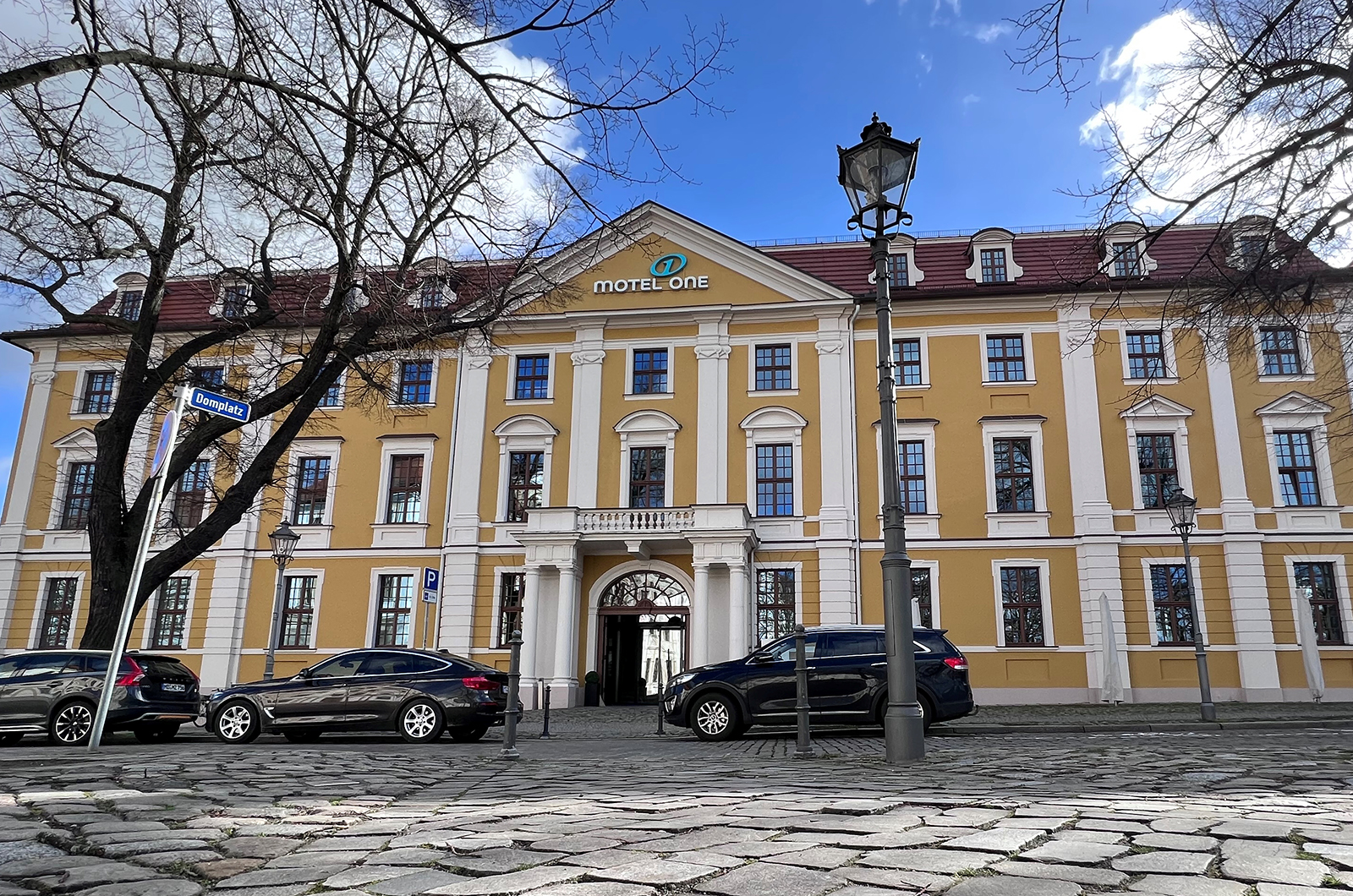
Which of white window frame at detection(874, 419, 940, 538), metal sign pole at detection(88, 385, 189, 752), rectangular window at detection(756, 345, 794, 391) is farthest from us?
rectangular window at detection(756, 345, 794, 391)

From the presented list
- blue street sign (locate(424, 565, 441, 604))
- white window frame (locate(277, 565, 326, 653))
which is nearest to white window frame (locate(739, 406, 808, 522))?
blue street sign (locate(424, 565, 441, 604))

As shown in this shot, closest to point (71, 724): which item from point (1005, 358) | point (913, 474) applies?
point (913, 474)

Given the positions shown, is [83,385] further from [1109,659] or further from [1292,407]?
[1292,407]

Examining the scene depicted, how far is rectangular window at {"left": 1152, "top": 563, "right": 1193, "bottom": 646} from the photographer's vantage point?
25688 mm

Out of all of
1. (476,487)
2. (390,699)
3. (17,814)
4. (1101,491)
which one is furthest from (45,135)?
(1101,491)

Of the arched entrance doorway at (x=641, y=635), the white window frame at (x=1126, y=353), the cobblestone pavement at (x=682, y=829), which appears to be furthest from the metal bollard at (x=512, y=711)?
the white window frame at (x=1126, y=353)

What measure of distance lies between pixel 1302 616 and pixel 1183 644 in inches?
121

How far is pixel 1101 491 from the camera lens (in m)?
26.6

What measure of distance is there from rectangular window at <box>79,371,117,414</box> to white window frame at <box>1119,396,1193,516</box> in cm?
3204

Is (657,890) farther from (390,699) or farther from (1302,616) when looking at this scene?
(1302,616)

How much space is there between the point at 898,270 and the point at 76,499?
27758 millimetres

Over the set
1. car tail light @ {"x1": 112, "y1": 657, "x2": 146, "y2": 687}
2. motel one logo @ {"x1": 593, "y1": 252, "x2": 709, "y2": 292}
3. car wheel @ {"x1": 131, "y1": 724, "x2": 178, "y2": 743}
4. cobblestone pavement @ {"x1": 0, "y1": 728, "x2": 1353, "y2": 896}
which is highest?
motel one logo @ {"x1": 593, "y1": 252, "x2": 709, "y2": 292}

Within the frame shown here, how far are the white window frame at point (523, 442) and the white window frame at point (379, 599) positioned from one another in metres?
3.10

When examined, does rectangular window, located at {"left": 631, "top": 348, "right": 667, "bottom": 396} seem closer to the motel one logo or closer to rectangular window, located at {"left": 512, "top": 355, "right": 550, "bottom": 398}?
the motel one logo
